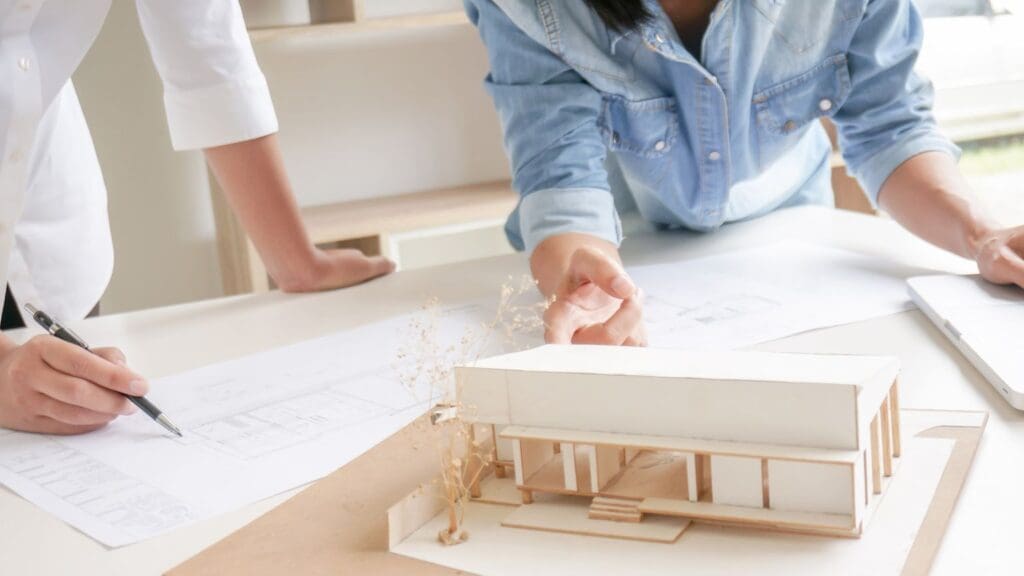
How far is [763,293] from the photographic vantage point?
1.08 metres

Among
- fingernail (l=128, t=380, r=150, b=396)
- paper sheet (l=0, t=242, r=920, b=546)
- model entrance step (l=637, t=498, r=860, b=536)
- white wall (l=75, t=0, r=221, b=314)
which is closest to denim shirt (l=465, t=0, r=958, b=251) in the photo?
paper sheet (l=0, t=242, r=920, b=546)

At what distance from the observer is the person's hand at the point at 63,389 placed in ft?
2.69

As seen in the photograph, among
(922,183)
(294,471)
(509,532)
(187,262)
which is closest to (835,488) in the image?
(509,532)

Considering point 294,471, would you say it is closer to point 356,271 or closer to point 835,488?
point 835,488

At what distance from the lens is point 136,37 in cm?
234

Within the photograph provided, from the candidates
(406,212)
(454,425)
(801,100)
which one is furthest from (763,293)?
(406,212)

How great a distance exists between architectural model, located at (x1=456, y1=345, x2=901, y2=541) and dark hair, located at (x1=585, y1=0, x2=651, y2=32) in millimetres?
585

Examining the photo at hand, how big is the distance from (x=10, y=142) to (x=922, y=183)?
91cm

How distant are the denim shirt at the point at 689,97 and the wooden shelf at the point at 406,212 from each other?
108cm

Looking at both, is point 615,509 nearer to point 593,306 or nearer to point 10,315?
point 593,306

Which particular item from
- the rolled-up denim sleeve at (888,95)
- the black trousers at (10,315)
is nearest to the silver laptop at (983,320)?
the rolled-up denim sleeve at (888,95)

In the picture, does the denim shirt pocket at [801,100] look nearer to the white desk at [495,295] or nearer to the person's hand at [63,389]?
the white desk at [495,295]

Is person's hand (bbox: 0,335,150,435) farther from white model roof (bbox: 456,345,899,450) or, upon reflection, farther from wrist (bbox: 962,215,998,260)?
wrist (bbox: 962,215,998,260)

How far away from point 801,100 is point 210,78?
658 mm
